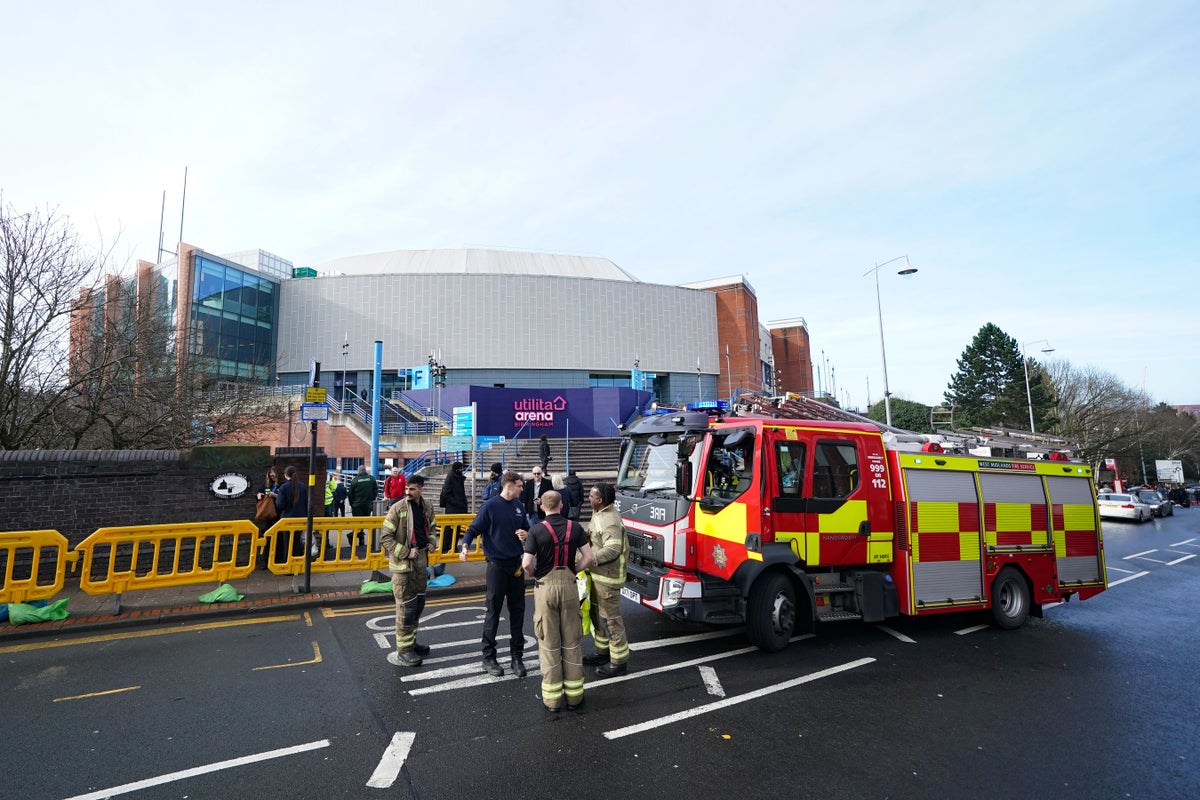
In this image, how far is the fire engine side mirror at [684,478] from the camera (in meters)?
6.16

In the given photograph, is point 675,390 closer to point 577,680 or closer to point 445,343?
point 445,343

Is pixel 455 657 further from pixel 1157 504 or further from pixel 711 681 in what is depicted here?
pixel 1157 504

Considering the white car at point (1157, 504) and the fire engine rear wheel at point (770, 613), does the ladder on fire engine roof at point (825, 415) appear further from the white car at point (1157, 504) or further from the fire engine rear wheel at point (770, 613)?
the white car at point (1157, 504)

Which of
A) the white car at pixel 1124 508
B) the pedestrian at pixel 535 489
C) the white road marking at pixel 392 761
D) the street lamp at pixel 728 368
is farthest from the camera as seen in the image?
the street lamp at pixel 728 368

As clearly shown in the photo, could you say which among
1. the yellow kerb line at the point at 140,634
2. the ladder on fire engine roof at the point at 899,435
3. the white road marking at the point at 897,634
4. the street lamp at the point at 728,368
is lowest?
the white road marking at the point at 897,634

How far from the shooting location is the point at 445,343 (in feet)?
154

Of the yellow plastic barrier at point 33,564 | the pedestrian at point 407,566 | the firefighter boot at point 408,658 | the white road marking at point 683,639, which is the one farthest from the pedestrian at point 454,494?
the white road marking at point 683,639

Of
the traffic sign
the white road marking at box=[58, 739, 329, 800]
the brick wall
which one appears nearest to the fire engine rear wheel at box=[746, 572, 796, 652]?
the white road marking at box=[58, 739, 329, 800]

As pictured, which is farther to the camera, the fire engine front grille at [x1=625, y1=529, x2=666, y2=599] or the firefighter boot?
the fire engine front grille at [x1=625, y1=529, x2=666, y2=599]

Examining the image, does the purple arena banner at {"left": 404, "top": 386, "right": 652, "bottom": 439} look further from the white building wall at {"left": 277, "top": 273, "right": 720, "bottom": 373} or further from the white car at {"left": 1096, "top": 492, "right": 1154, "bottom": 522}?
the white car at {"left": 1096, "top": 492, "right": 1154, "bottom": 522}

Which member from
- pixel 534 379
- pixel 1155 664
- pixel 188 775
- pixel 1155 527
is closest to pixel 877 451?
pixel 1155 664

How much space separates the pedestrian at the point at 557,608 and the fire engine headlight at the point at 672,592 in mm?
1446

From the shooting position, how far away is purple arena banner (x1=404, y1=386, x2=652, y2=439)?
35.4 metres

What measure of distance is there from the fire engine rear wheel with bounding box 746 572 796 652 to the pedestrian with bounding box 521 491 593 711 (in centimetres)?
220
